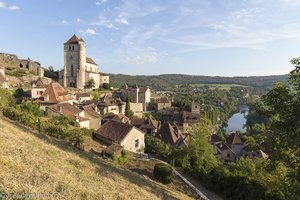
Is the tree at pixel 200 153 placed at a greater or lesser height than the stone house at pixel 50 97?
lesser

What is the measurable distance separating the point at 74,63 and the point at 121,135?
4423cm

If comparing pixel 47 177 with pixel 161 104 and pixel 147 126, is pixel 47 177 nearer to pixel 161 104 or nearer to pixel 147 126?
pixel 147 126

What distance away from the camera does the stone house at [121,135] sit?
31203 millimetres

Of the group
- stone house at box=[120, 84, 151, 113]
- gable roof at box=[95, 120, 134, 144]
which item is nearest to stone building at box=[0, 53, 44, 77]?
stone house at box=[120, 84, 151, 113]

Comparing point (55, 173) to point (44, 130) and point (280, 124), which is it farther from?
point (44, 130)

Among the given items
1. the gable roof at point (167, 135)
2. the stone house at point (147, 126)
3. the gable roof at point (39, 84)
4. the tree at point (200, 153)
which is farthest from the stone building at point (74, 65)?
the tree at point (200, 153)

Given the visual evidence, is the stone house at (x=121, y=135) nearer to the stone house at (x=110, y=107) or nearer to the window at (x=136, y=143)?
the window at (x=136, y=143)

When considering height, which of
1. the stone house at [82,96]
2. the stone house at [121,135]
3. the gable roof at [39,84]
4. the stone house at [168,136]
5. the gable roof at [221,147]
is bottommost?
the gable roof at [221,147]

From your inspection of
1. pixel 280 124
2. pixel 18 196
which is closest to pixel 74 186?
pixel 18 196

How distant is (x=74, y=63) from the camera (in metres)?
70.0

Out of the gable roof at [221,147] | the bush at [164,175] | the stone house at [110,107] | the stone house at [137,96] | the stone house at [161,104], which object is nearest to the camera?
the bush at [164,175]

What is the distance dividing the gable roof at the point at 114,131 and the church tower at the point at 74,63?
129 feet

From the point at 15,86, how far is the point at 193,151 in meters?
41.3

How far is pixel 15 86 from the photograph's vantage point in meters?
53.4
